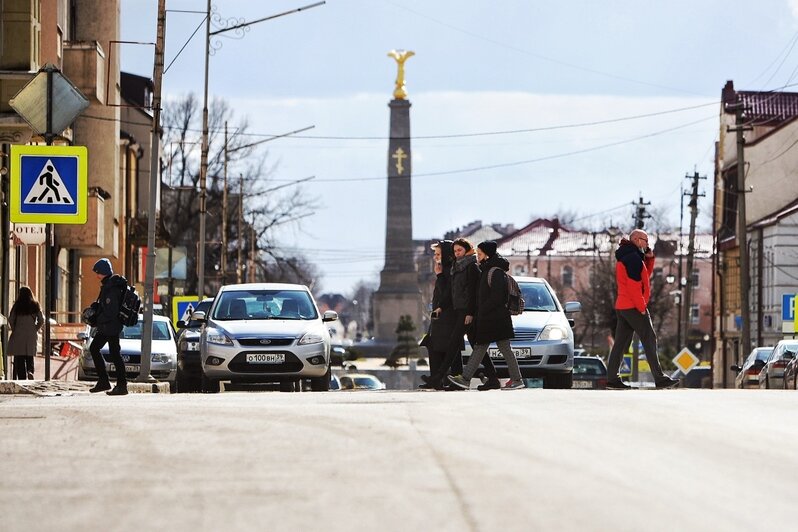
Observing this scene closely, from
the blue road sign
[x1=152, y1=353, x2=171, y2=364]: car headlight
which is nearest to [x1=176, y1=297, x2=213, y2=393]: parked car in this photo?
[x1=152, y1=353, x2=171, y2=364]: car headlight

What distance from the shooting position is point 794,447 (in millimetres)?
11500

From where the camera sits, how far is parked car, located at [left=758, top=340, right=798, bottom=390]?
32844mm

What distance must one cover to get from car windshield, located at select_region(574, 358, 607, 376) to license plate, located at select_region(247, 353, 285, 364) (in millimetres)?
11287

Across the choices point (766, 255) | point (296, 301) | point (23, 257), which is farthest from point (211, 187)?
point (296, 301)

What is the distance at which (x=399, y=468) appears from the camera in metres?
9.70

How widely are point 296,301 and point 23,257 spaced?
1672 centimetres

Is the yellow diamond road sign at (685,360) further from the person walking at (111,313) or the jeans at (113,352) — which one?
the person walking at (111,313)

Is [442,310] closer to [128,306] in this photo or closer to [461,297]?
[461,297]

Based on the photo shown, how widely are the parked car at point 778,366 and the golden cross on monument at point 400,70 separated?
5893cm

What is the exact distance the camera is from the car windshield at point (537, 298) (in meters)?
25.2

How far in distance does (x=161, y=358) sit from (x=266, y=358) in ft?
28.8

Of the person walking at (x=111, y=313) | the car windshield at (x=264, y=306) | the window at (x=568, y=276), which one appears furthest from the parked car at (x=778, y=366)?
the window at (x=568, y=276)

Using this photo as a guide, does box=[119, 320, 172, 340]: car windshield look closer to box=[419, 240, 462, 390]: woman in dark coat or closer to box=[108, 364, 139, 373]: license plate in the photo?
box=[108, 364, 139, 373]: license plate

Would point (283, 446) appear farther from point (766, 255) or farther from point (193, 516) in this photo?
point (766, 255)
